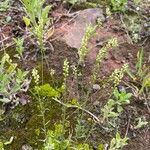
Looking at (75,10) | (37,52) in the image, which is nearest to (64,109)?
(37,52)

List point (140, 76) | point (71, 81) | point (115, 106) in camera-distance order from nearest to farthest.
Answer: point (115, 106)
point (71, 81)
point (140, 76)

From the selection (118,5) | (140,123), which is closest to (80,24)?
(118,5)

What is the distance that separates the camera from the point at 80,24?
365 cm

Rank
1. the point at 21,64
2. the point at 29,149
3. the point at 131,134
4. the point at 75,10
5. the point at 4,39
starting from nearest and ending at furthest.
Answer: the point at 29,149, the point at 131,134, the point at 21,64, the point at 4,39, the point at 75,10

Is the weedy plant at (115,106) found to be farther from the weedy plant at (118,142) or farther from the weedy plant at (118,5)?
the weedy plant at (118,5)

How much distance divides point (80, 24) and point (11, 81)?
0.91m

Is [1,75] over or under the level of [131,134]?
over

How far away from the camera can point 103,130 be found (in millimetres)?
2861

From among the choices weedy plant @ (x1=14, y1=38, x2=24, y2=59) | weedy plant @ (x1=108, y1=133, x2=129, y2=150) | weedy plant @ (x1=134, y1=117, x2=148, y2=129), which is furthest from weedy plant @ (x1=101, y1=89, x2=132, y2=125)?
weedy plant @ (x1=14, y1=38, x2=24, y2=59)

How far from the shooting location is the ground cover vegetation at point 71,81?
275 cm

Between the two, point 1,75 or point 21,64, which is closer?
point 1,75

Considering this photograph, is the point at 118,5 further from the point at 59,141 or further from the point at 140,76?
the point at 59,141

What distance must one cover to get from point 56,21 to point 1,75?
913 mm

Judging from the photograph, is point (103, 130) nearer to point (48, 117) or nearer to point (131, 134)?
point (131, 134)
